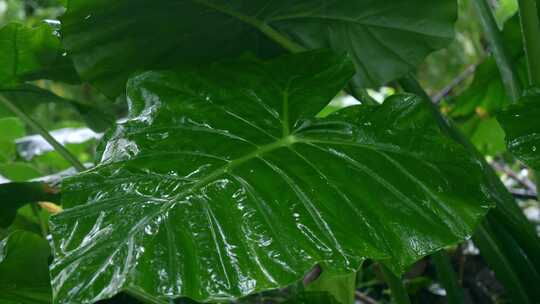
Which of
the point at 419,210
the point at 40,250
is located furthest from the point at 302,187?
the point at 40,250

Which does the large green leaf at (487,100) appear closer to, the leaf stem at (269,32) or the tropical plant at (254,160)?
the tropical plant at (254,160)

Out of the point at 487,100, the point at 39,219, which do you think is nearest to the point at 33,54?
the point at 39,219

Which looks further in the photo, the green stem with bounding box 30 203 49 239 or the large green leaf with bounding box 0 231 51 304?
the green stem with bounding box 30 203 49 239

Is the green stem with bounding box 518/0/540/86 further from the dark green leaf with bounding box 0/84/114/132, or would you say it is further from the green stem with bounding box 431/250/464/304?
the dark green leaf with bounding box 0/84/114/132

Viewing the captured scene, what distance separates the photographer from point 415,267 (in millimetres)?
1496

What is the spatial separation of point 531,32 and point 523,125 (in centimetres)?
25

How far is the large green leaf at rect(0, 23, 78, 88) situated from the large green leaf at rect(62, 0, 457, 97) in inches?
4.5

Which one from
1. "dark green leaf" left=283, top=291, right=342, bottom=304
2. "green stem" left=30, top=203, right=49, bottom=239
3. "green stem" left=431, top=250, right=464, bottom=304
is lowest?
"dark green leaf" left=283, top=291, right=342, bottom=304

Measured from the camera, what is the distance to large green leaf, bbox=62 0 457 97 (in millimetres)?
850

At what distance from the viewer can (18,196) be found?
2.95 feet

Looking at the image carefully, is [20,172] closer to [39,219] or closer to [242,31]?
[39,219]

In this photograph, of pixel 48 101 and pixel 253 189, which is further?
pixel 48 101

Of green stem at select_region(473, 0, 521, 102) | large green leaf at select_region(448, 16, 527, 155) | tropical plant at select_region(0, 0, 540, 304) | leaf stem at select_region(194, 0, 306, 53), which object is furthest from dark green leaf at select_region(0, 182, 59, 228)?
large green leaf at select_region(448, 16, 527, 155)

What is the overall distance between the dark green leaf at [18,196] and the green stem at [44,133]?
67mm
